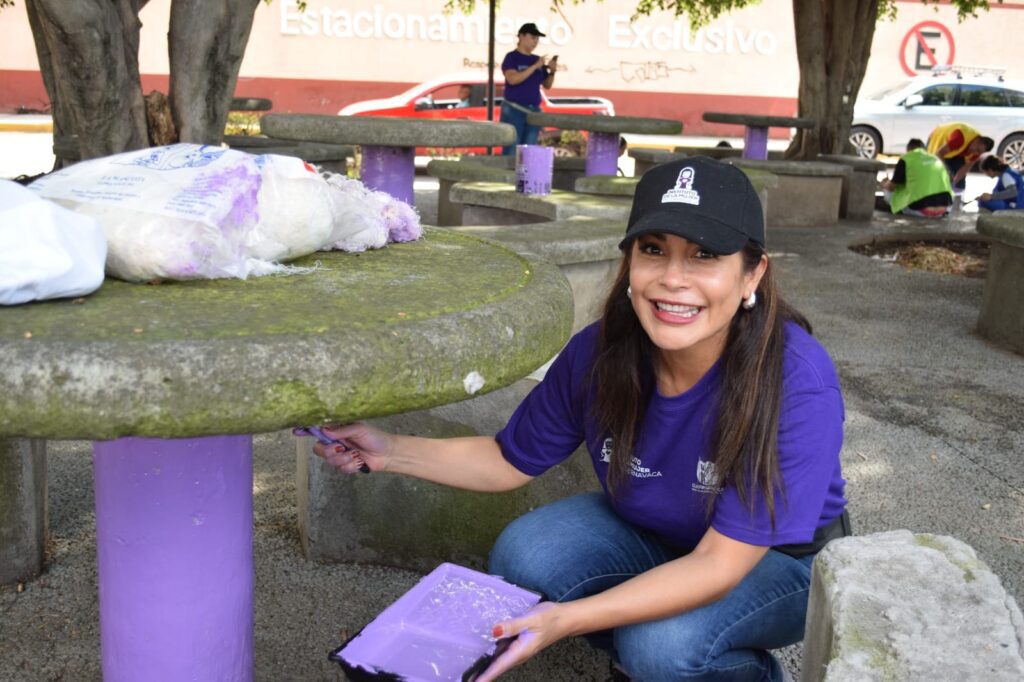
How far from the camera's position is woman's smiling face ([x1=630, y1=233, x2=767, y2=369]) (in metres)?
1.94

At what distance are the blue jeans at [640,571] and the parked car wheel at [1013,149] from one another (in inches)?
705

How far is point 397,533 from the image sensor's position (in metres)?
3.06

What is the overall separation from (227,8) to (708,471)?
3.16 meters

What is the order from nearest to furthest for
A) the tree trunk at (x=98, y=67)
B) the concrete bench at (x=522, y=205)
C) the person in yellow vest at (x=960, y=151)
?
the tree trunk at (x=98, y=67)
the concrete bench at (x=522, y=205)
the person in yellow vest at (x=960, y=151)

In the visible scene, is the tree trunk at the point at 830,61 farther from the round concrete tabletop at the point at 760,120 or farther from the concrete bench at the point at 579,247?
the concrete bench at the point at 579,247

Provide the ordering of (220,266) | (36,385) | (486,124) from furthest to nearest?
(486,124) → (220,266) → (36,385)

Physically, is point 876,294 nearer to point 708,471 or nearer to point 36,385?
point 708,471

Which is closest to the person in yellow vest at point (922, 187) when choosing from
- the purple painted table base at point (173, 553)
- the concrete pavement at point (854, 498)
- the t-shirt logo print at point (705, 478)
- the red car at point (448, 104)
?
the concrete pavement at point (854, 498)

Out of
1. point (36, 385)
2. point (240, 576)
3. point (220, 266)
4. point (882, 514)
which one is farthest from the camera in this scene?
point (882, 514)

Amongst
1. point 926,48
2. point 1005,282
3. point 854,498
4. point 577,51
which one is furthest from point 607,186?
point 926,48

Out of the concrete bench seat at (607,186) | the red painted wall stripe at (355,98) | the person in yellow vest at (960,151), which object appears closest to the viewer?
the concrete bench seat at (607,186)

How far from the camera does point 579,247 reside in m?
4.50

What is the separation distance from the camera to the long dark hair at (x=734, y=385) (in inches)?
77.3

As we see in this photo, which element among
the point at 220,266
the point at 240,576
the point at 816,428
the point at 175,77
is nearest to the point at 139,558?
the point at 240,576
